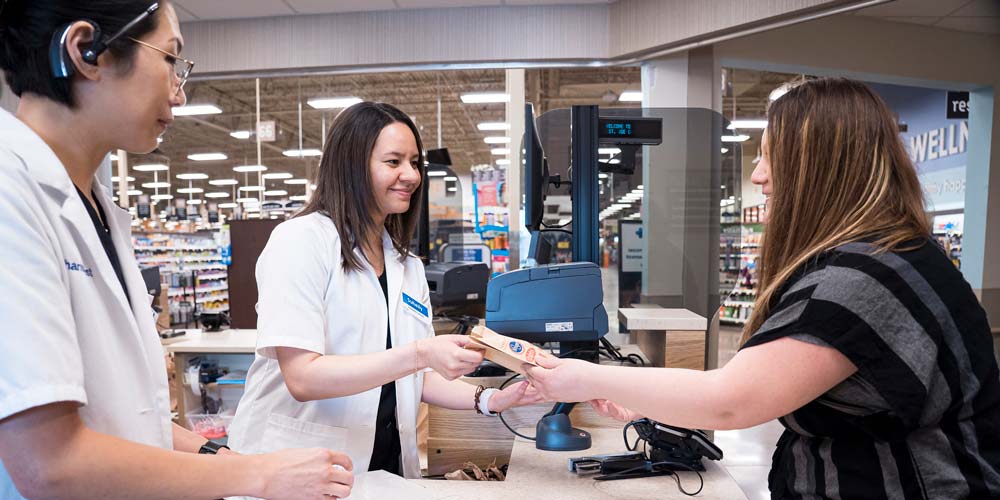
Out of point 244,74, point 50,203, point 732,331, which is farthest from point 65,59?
point 732,331

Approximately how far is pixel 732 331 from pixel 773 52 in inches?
242

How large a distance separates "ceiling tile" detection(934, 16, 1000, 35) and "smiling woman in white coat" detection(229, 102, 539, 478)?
5.50 m

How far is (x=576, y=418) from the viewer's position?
1.88 metres

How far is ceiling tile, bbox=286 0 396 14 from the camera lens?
14.9 feet

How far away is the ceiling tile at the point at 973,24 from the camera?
476cm

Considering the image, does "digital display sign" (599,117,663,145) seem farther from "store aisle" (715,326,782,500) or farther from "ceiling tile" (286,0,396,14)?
"ceiling tile" (286,0,396,14)

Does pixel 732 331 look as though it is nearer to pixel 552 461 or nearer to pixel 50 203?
pixel 552 461

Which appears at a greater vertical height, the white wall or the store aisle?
the white wall

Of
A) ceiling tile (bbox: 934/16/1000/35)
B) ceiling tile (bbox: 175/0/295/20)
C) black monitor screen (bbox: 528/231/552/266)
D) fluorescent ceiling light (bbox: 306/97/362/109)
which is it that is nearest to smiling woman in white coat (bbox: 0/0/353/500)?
black monitor screen (bbox: 528/231/552/266)

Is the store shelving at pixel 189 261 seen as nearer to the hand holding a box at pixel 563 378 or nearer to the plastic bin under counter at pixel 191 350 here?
the plastic bin under counter at pixel 191 350

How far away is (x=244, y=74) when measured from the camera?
501 centimetres

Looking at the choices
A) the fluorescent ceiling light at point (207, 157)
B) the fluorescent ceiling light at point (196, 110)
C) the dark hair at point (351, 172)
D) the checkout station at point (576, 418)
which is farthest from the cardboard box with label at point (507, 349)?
the fluorescent ceiling light at point (207, 157)

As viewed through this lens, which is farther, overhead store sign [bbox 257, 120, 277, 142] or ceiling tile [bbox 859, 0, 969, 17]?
overhead store sign [bbox 257, 120, 277, 142]

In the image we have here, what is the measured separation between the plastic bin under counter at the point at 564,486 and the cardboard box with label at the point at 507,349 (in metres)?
0.31
